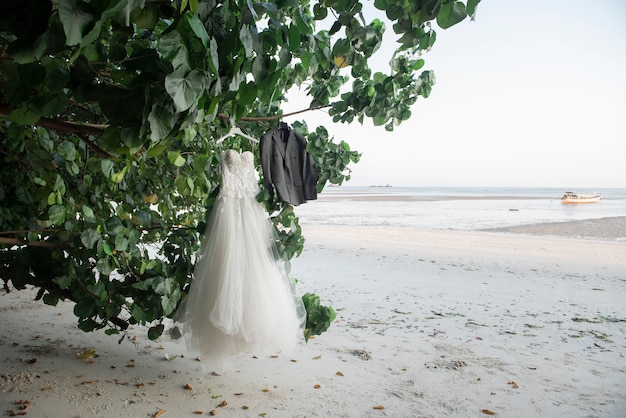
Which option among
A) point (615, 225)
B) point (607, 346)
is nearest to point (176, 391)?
point (607, 346)

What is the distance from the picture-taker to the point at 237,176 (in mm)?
2920

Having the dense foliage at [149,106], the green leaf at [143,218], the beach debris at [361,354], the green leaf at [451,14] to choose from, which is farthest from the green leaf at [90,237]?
the beach debris at [361,354]

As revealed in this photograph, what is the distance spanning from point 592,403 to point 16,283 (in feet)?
12.0

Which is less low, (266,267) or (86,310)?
(266,267)

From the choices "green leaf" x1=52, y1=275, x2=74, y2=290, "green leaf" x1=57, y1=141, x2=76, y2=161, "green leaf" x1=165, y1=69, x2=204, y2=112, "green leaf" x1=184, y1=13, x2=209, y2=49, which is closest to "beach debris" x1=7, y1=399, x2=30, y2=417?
"green leaf" x1=52, y1=275, x2=74, y2=290

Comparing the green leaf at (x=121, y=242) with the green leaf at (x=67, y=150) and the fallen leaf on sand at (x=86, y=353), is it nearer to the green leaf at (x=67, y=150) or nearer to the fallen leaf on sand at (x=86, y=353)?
the green leaf at (x=67, y=150)

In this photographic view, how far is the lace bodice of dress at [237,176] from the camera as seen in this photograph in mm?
2893

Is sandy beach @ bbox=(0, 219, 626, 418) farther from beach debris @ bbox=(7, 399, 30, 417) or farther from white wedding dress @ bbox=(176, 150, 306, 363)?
white wedding dress @ bbox=(176, 150, 306, 363)

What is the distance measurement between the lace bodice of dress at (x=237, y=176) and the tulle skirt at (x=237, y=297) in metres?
0.09

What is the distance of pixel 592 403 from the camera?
3002 millimetres

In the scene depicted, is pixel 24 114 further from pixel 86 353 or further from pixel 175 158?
pixel 86 353

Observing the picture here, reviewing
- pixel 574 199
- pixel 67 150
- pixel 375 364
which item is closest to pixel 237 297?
pixel 67 150

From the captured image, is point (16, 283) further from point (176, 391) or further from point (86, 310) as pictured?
point (176, 391)

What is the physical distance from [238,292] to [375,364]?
4.91ft
